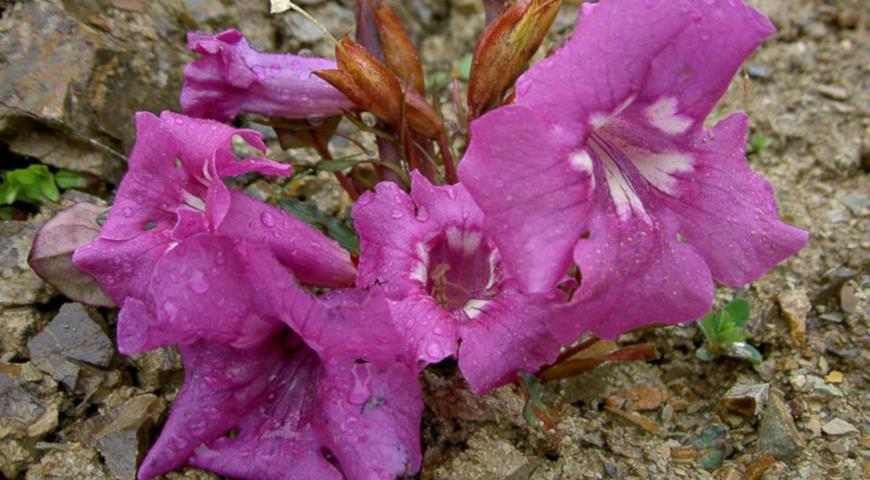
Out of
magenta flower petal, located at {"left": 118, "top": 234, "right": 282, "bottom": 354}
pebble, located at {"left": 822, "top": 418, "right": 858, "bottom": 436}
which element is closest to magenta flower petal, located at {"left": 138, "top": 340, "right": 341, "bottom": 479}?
magenta flower petal, located at {"left": 118, "top": 234, "right": 282, "bottom": 354}

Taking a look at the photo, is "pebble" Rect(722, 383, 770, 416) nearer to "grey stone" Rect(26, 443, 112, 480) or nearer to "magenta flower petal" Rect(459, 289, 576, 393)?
"magenta flower petal" Rect(459, 289, 576, 393)

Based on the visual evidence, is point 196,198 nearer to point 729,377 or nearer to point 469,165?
point 469,165

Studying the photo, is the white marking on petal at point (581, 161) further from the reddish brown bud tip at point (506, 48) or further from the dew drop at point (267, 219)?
the dew drop at point (267, 219)

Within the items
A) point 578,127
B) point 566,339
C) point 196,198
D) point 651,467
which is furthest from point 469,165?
point 651,467

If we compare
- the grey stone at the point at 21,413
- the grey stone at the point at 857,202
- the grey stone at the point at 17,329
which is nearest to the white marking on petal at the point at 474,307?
the grey stone at the point at 21,413

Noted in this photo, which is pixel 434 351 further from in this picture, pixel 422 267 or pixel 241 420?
pixel 241 420

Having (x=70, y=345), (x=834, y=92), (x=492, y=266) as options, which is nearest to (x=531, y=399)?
(x=492, y=266)
